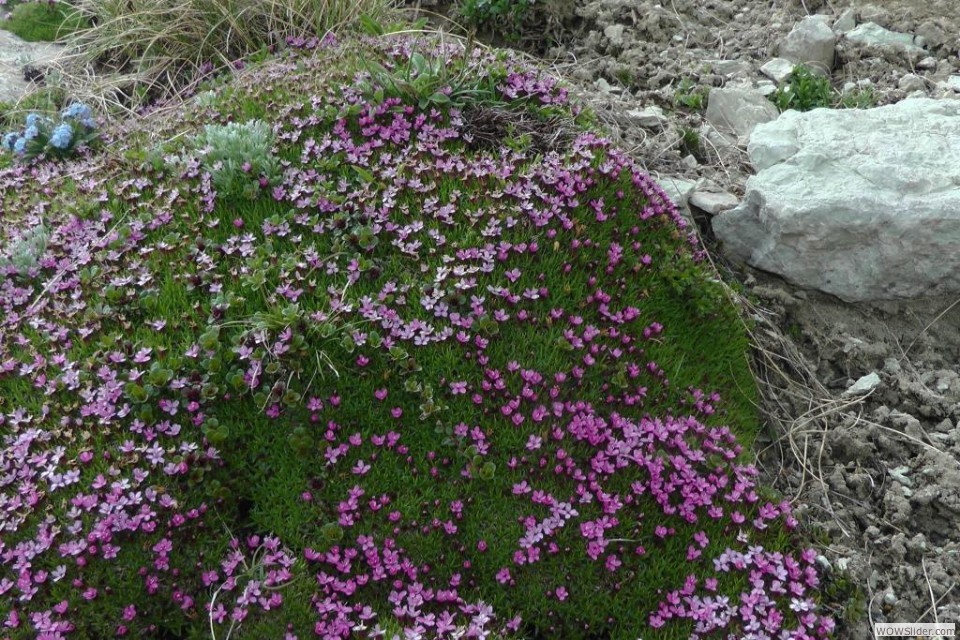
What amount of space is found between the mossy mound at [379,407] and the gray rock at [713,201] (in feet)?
2.31

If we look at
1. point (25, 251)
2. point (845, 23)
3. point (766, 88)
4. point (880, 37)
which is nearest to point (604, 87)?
point (766, 88)

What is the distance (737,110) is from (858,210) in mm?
1984

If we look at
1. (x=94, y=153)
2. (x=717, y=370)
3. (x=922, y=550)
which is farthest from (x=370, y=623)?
(x=94, y=153)

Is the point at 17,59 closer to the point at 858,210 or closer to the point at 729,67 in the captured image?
the point at 729,67

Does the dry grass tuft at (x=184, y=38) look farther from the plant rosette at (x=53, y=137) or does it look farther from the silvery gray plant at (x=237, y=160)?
the silvery gray plant at (x=237, y=160)

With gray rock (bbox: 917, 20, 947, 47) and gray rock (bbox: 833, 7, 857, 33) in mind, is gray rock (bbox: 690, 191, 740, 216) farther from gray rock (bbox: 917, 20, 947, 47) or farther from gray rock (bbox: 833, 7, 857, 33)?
gray rock (bbox: 917, 20, 947, 47)

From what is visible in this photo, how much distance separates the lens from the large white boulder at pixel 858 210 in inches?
187

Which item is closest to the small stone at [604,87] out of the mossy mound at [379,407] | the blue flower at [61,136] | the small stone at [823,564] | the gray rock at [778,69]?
the gray rock at [778,69]

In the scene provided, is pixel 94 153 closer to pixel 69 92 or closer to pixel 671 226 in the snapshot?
pixel 69 92

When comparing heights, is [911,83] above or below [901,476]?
above

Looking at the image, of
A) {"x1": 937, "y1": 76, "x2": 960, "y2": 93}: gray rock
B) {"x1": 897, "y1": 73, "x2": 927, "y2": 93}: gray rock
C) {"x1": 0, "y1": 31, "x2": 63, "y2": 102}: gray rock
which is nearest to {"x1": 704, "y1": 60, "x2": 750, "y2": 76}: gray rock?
{"x1": 897, "y1": 73, "x2": 927, "y2": 93}: gray rock

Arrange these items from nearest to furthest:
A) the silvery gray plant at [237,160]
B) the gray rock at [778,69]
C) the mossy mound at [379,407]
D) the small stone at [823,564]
Answer: the mossy mound at [379,407] < the small stone at [823,564] < the silvery gray plant at [237,160] < the gray rock at [778,69]

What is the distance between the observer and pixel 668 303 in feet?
14.8

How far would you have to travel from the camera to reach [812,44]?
23.3 ft
